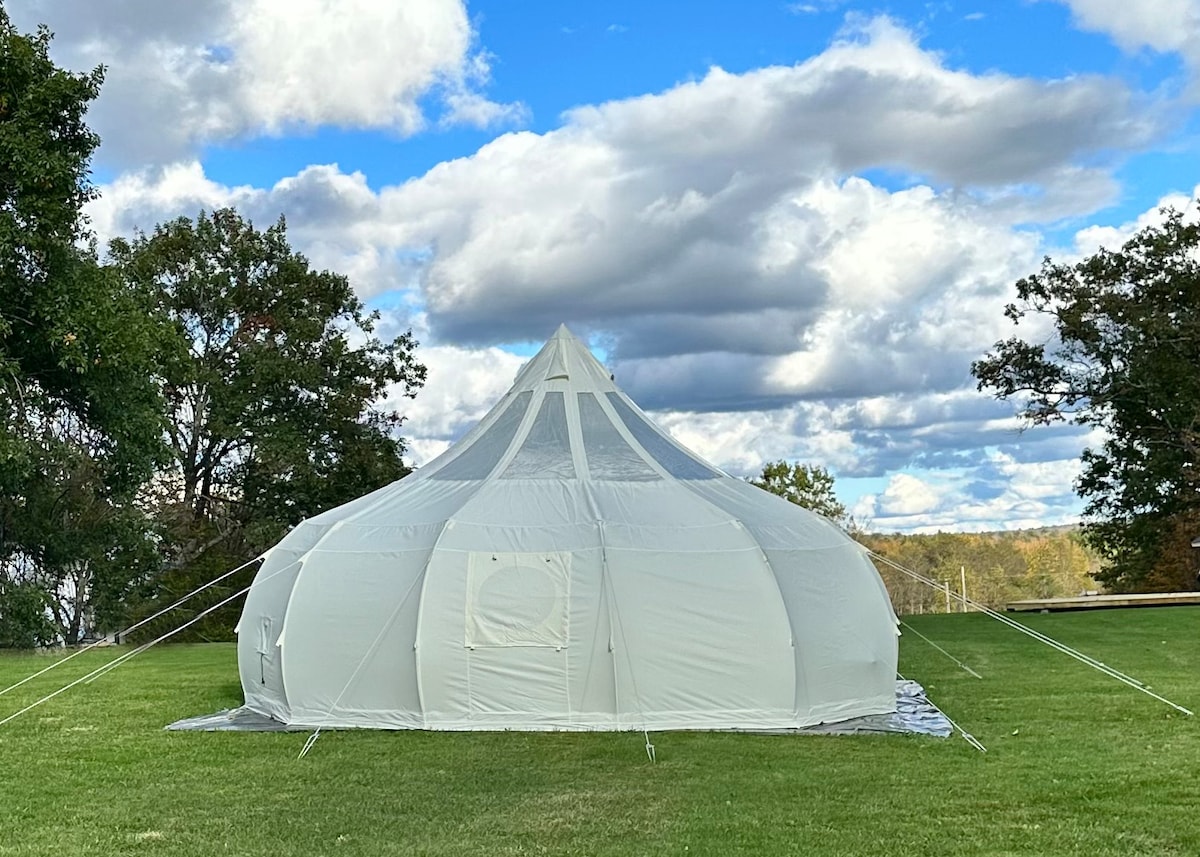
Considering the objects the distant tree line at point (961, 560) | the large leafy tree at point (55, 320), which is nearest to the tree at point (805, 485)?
the distant tree line at point (961, 560)

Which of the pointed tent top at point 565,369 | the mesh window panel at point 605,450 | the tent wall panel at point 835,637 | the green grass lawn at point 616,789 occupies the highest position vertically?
the pointed tent top at point 565,369

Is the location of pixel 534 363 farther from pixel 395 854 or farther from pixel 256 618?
pixel 395 854

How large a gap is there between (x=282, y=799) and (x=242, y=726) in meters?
3.21

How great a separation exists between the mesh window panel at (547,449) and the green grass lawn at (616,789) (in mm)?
2688

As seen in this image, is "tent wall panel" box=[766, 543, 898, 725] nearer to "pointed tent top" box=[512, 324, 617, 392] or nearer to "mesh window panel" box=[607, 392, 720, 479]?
"mesh window panel" box=[607, 392, 720, 479]

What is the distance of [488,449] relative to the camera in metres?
12.4

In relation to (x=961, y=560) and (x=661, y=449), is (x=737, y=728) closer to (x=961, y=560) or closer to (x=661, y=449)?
(x=661, y=449)

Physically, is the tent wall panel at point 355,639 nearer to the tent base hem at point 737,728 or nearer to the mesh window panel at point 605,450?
the tent base hem at point 737,728

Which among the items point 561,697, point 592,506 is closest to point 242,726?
point 561,697

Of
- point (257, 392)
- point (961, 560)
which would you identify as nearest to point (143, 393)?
point (257, 392)

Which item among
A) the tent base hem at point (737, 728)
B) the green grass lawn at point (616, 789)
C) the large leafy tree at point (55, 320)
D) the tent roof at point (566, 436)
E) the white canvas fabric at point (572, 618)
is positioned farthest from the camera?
the large leafy tree at point (55, 320)

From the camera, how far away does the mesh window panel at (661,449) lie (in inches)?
478

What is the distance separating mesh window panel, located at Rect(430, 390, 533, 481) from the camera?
39.7ft

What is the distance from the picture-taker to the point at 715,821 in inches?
280
